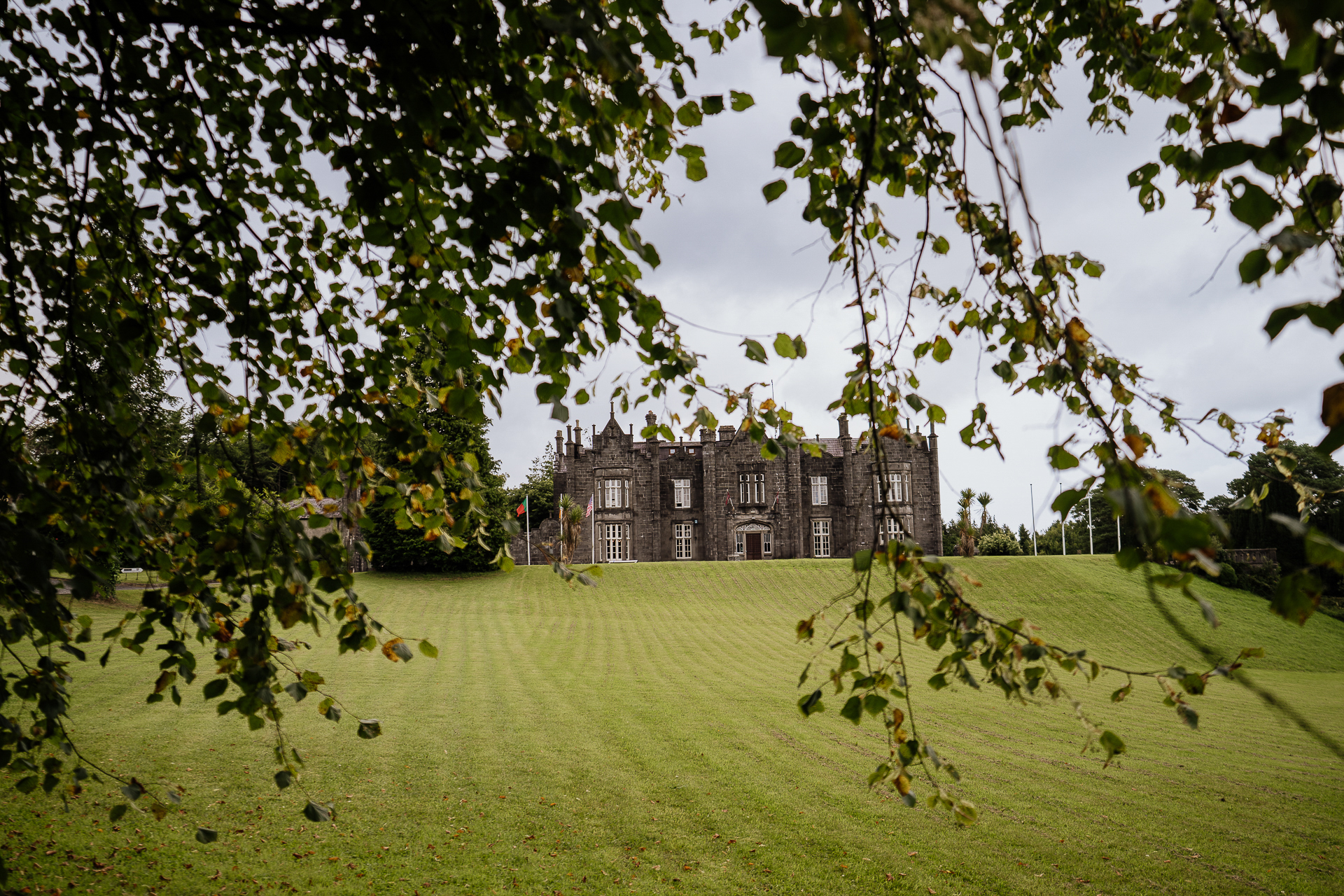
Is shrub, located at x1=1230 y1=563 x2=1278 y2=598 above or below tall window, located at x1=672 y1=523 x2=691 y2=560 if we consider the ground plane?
below

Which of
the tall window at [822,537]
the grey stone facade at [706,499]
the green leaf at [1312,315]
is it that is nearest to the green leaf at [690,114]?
the green leaf at [1312,315]

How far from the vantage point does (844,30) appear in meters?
1.14

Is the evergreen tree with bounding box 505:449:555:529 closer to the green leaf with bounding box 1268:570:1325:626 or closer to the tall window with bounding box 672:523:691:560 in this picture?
the tall window with bounding box 672:523:691:560

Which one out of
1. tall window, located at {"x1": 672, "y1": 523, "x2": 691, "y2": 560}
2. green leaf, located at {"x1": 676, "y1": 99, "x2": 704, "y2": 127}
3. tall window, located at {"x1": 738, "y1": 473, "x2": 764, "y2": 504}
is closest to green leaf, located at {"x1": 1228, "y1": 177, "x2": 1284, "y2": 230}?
green leaf, located at {"x1": 676, "y1": 99, "x2": 704, "y2": 127}

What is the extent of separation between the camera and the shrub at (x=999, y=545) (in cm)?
4241

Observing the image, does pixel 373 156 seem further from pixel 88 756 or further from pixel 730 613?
pixel 730 613

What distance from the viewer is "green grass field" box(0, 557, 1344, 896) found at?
20.6 feet

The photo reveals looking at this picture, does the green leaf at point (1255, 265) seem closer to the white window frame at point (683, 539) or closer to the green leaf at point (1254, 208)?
the green leaf at point (1254, 208)

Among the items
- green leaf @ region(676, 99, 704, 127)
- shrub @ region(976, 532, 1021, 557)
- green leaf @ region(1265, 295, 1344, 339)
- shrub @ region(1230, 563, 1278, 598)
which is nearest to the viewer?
green leaf @ region(1265, 295, 1344, 339)

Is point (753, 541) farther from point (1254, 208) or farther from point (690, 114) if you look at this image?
point (1254, 208)

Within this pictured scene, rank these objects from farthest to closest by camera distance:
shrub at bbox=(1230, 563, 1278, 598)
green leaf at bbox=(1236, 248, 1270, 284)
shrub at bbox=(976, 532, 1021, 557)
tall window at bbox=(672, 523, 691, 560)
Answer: tall window at bbox=(672, 523, 691, 560) < shrub at bbox=(976, 532, 1021, 557) < shrub at bbox=(1230, 563, 1278, 598) < green leaf at bbox=(1236, 248, 1270, 284)

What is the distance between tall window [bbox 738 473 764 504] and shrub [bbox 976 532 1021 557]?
12.9 metres

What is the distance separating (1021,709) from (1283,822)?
5.67 metres

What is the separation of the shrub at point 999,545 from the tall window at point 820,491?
9208 millimetres
